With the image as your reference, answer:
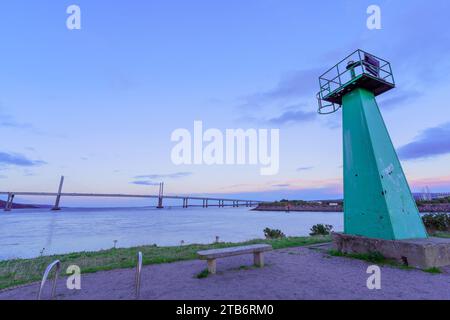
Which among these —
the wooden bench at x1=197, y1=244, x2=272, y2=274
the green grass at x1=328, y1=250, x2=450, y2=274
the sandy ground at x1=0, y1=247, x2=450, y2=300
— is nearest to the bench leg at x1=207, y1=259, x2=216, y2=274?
the wooden bench at x1=197, y1=244, x2=272, y2=274

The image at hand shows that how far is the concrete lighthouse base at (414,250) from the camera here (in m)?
4.99

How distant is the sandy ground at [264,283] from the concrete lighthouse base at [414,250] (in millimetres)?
293

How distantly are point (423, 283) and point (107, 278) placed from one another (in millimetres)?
5967

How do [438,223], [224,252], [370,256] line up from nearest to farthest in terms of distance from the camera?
[224,252], [370,256], [438,223]

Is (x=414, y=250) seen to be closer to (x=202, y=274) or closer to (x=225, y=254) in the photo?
(x=225, y=254)

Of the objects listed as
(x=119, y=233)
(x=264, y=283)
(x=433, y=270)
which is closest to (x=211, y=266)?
(x=264, y=283)

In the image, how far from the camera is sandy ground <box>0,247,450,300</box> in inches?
144

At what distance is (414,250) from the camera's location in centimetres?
511

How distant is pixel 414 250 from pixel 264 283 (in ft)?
11.6

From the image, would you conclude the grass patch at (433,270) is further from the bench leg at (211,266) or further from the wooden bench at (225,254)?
the bench leg at (211,266)

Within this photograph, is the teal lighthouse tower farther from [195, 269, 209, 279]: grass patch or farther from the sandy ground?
[195, 269, 209, 279]: grass patch
